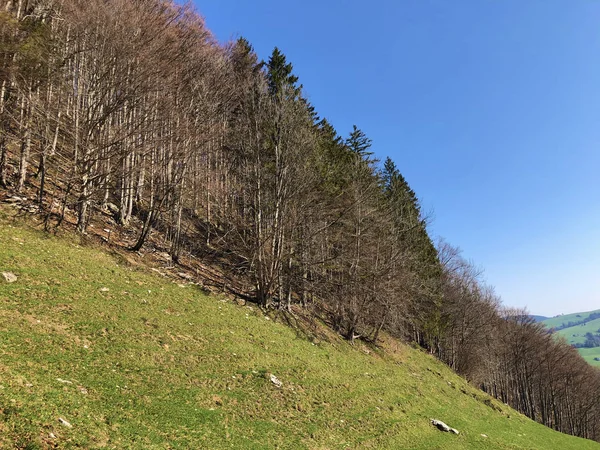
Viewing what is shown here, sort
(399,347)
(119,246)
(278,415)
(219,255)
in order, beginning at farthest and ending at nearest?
(399,347)
(219,255)
(119,246)
(278,415)

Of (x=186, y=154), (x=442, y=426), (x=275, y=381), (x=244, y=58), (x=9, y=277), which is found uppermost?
(x=244, y=58)

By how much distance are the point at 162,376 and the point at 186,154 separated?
14213 millimetres

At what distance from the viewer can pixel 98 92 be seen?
16.0m

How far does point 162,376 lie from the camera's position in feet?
29.9

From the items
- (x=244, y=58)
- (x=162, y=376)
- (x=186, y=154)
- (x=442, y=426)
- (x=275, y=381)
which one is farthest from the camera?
(x=244, y=58)

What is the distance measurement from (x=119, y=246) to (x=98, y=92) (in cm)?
806

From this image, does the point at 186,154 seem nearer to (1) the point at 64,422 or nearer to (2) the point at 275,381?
(2) the point at 275,381

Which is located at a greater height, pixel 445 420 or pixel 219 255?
pixel 219 255

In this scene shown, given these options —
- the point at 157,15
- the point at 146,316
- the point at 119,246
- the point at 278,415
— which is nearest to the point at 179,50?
the point at 157,15

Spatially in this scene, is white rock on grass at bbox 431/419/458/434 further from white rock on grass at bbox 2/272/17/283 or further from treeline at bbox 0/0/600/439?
white rock on grass at bbox 2/272/17/283

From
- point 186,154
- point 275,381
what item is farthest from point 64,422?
point 186,154

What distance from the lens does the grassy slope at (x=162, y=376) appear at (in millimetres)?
6484

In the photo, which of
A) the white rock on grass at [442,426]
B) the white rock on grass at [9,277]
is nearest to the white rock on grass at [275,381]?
the white rock on grass at [442,426]

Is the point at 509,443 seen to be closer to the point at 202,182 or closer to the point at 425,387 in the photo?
the point at 425,387
